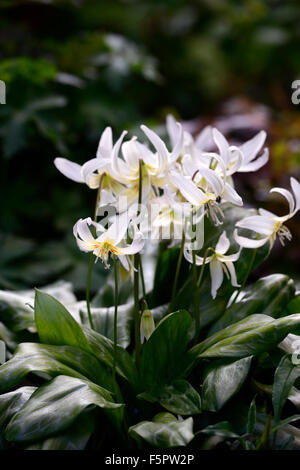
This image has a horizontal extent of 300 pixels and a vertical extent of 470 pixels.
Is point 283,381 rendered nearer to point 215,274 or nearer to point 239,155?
point 215,274

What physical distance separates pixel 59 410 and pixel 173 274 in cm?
48

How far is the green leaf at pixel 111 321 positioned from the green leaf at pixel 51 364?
119 mm

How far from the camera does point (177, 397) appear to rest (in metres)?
0.99

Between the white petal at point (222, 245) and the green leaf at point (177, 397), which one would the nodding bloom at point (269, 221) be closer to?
the white petal at point (222, 245)

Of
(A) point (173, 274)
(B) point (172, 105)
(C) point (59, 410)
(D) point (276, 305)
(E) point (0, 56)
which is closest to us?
(C) point (59, 410)

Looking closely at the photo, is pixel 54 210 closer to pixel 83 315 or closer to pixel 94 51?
pixel 94 51

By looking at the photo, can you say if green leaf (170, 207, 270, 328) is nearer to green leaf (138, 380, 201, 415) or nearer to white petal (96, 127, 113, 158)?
green leaf (138, 380, 201, 415)

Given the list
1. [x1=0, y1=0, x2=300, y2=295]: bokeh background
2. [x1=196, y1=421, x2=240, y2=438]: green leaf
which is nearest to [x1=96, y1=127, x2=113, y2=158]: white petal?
[x1=196, y1=421, x2=240, y2=438]: green leaf

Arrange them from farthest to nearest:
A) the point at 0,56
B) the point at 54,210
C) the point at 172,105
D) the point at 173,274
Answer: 1. the point at 172,105
2. the point at 0,56
3. the point at 54,210
4. the point at 173,274

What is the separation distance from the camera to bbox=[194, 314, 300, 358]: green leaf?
0.94 metres

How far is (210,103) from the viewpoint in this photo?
Answer: 415cm

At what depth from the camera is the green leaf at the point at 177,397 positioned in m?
0.95

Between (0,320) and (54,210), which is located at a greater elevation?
(54,210)
